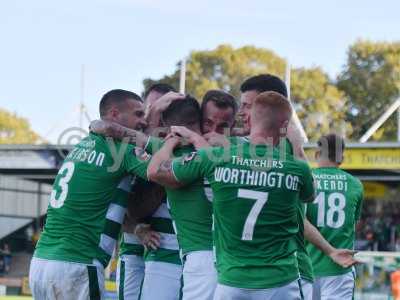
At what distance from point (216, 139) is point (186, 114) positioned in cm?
38

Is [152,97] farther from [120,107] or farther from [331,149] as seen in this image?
[331,149]

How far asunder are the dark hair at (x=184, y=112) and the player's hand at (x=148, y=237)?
1.00 meters

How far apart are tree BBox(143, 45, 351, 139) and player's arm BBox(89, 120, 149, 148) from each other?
44.6 m

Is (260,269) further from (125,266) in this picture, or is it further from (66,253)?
(125,266)

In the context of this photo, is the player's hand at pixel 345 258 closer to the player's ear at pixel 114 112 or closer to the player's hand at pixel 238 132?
the player's hand at pixel 238 132

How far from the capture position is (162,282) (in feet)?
25.3

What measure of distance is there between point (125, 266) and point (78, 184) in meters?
1.60

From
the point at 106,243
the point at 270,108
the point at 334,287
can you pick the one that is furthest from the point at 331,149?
the point at 270,108

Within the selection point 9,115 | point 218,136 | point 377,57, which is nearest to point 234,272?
point 218,136

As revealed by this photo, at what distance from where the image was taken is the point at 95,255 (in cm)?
739

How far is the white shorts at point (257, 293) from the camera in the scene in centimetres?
610

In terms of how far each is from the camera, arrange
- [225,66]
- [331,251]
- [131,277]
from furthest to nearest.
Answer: [225,66] < [131,277] < [331,251]

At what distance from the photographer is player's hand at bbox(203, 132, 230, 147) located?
687cm

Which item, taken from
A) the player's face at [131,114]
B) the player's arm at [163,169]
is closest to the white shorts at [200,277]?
the player's arm at [163,169]
